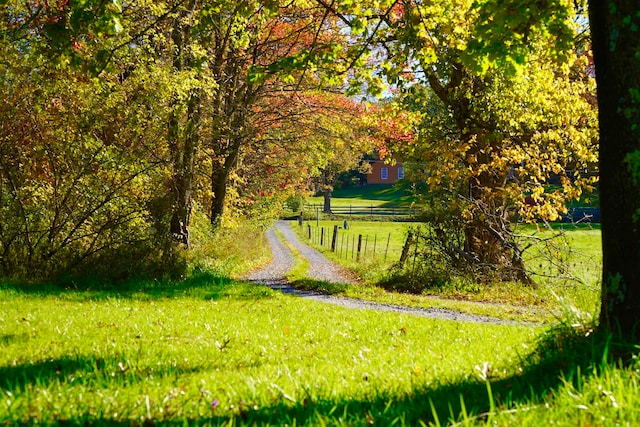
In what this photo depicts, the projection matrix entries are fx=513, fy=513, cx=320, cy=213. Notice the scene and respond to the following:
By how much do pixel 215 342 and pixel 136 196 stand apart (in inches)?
395

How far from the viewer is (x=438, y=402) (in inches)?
125

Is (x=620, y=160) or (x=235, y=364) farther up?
(x=620, y=160)

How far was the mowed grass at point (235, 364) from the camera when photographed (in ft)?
10.3

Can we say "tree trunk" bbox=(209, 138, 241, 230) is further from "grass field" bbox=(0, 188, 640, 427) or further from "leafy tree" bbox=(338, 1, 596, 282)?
"grass field" bbox=(0, 188, 640, 427)

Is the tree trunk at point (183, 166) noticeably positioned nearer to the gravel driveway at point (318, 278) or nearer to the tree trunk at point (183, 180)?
the tree trunk at point (183, 180)

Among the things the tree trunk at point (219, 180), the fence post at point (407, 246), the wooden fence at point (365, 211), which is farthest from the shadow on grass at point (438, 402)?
the wooden fence at point (365, 211)

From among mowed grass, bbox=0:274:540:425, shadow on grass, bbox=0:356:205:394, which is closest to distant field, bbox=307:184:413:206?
mowed grass, bbox=0:274:540:425

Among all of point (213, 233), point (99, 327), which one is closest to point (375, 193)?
point (213, 233)

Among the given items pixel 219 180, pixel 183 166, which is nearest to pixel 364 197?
pixel 219 180

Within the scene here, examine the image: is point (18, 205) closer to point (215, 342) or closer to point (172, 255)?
point (172, 255)

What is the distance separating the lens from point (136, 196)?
15109 mm

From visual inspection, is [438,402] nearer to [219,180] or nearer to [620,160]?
[620,160]

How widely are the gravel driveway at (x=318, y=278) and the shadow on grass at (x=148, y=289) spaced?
6.57ft

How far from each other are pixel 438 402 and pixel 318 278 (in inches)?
633
